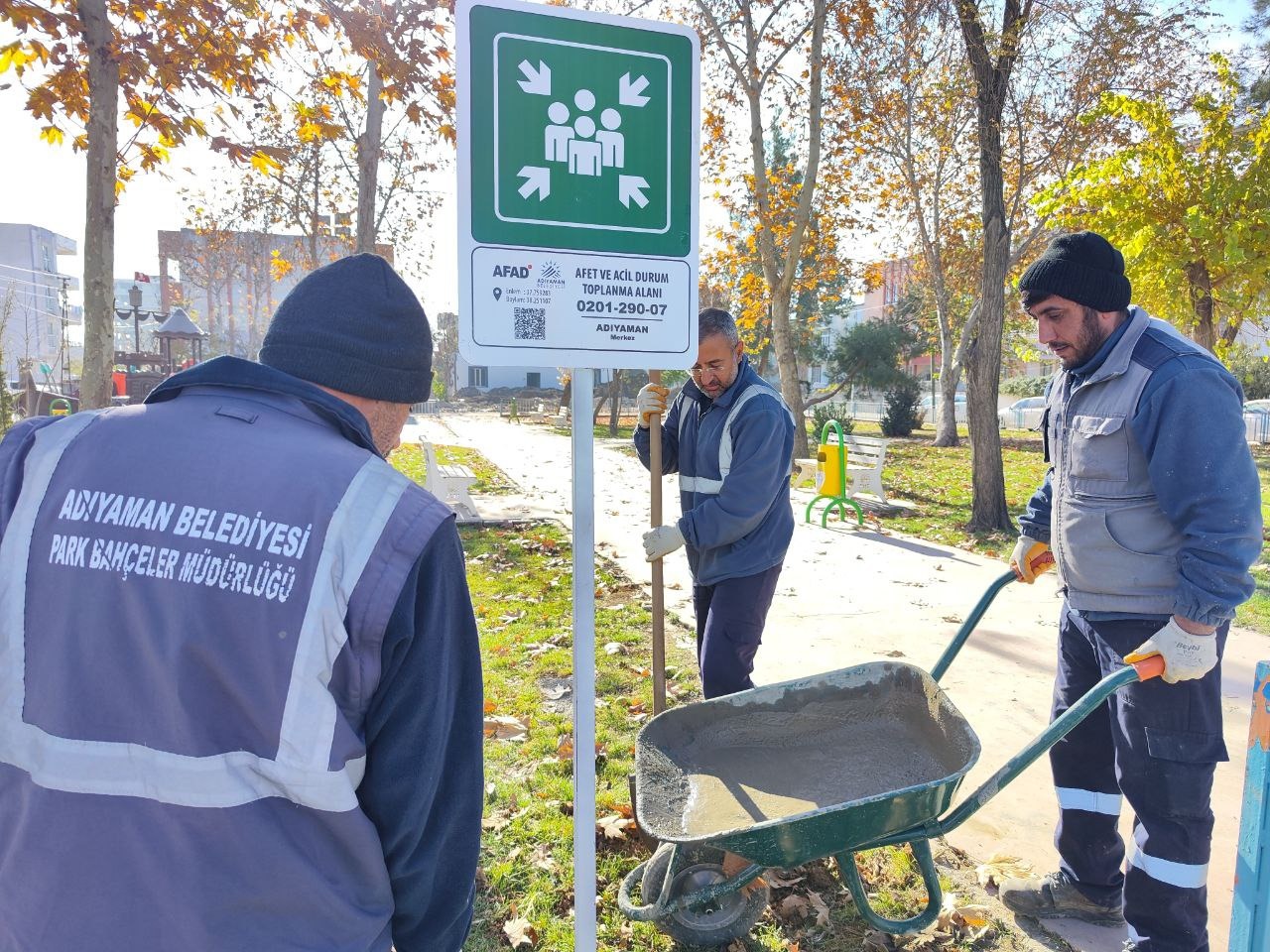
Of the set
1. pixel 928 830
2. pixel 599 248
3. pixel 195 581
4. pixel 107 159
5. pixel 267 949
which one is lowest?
pixel 928 830

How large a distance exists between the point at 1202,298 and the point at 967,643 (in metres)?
8.33

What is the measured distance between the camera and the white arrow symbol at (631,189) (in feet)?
6.43

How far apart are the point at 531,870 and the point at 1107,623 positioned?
7.14 ft

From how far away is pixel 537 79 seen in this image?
188cm

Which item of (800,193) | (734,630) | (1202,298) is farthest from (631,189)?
(800,193)

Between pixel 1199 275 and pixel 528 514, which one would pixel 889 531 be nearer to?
pixel 528 514

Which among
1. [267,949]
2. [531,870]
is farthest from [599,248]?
[531,870]

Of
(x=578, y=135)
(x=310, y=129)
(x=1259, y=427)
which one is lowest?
(x=1259, y=427)

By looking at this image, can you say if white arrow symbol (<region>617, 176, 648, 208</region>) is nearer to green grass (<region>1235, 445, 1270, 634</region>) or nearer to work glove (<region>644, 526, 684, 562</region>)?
work glove (<region>644, 526, 684, 562</region>)

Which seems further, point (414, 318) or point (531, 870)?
point (531, 870)

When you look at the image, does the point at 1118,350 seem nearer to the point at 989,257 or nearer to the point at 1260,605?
the point at 1260,605

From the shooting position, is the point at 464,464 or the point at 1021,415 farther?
the point at 1021,415

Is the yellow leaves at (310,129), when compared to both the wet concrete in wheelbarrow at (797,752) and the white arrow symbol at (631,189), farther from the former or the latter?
the wet concrete in wheelbarrow at (797,752)

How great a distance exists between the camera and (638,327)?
2.00m
